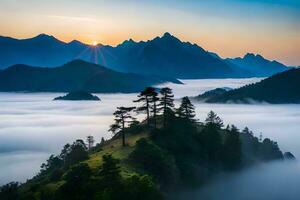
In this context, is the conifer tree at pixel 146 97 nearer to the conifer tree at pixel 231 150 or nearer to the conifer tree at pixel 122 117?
the conifer tree at pixel 122 117

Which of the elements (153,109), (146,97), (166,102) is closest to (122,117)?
(146,97)

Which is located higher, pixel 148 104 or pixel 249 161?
pixel 148 104

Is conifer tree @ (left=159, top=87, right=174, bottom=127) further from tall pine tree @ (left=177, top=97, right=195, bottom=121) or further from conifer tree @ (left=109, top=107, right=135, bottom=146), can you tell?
conifer tree @ (left=109, top=107, right=135, bottom=146)

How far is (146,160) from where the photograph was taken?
8681cm

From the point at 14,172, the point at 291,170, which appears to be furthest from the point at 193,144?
the point at 14,172

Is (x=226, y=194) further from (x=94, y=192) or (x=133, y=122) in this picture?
(x=94, y=192)

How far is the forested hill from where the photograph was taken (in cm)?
6397

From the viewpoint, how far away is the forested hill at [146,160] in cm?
6397

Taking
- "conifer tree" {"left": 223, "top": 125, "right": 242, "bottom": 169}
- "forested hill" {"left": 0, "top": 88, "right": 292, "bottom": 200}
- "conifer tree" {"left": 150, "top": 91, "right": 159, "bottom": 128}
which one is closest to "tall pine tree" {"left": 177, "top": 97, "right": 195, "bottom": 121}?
"forested hill" {"left": 0, "top": 88, "right": 292, "bottom": 200}

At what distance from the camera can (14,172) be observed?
19612cm

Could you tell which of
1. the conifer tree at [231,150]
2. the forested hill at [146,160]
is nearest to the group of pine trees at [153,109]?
the forested hill at [146,160]

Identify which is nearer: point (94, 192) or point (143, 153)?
point (94, 192)

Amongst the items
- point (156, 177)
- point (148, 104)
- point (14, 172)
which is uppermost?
point (148, 104)

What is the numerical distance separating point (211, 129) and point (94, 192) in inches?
2287
